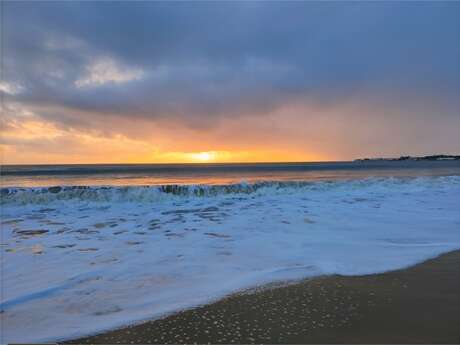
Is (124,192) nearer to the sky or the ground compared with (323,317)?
nearer to the sky

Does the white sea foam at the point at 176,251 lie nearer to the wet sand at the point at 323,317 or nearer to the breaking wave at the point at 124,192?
the wet sand at the point at 323,317

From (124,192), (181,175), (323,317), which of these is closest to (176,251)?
(323,317)

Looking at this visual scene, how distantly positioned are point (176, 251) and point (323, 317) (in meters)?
4.01

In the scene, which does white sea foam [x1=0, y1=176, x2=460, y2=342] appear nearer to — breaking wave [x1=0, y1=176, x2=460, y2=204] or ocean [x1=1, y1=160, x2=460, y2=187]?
breaking wave [x1=0, y1=176, x2=460, y2=204]

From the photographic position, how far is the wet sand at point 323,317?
3.30 meters


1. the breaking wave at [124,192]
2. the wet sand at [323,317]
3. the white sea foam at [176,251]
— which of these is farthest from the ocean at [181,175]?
the wet sand at [323,317]

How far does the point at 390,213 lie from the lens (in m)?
11.7

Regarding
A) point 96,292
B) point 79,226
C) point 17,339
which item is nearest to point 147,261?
point 96,292

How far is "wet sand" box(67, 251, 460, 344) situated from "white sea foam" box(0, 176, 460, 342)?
39 cm

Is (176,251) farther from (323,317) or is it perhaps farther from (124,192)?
(124,192)

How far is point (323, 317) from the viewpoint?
3689 mm

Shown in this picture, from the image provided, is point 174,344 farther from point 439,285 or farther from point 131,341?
point 439,285

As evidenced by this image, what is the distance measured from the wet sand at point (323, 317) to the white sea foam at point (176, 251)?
393 millimetres

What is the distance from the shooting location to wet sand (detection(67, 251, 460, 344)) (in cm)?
330
